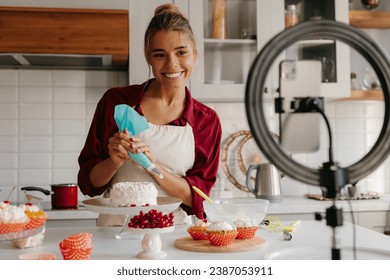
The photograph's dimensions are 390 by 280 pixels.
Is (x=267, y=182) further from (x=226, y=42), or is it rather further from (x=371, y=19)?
(x=371, y=19)

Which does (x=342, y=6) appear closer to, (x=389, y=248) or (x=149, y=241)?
(x=389, y=248)

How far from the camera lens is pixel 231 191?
5.71ft

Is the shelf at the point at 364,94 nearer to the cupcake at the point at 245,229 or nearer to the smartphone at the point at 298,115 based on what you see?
the cupcake at the point at 245,229

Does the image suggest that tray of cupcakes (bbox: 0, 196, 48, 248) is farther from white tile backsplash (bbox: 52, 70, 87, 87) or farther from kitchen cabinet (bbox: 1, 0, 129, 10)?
white tile backsplash (bbox: 52, 70, 87, 87)

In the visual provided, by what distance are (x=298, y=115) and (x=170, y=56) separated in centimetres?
65

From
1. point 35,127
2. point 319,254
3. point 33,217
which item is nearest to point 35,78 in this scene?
point 35,127

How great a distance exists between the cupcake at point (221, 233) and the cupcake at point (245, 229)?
0.04m

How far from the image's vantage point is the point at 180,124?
104 centimetres

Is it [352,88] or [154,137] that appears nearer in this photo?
[154,137]

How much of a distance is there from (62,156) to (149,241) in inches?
42.6

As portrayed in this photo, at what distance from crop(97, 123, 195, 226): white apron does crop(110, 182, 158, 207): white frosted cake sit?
5.2 inches

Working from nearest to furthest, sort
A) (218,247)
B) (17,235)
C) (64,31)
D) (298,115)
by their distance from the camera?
1. (298,115)
2. (17,235)
3. (218,247)
4. (64,31)

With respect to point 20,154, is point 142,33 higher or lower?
higher
